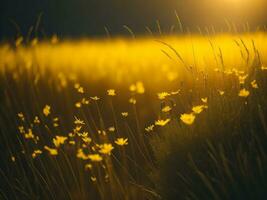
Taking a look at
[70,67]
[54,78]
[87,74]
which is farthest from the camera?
[70,67]

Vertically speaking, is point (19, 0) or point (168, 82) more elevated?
point (19, 0)

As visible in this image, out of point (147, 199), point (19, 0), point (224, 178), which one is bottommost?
point (147, 199)

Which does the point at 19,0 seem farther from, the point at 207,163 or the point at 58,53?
the point at 207,163

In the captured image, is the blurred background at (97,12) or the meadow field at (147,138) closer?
the meadow field at (147,138)

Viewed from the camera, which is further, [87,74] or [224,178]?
[87,74]

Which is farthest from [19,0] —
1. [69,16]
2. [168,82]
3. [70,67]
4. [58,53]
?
[168,82]

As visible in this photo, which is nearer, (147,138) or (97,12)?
(147,138)

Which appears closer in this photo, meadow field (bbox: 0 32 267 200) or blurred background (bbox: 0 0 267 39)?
meadow field (bbox: 0 32 267 200)

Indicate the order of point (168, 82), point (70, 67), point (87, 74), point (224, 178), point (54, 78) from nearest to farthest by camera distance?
1. point (224, 178)
2. point (168, 82)
3. point (54, 78)
4. point (87, 74)
5. point (70, 67)
